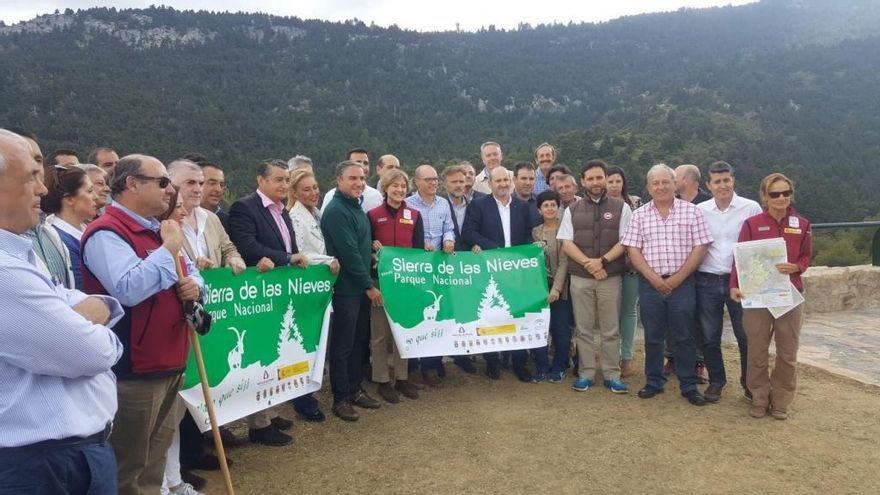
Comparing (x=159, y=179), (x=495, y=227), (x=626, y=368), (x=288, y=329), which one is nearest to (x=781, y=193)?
(x=626, y=368)

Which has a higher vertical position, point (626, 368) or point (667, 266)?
point (667, 266)

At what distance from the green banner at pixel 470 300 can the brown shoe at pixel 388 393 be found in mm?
364

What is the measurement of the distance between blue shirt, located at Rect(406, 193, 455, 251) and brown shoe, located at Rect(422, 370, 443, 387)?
50.4 inches

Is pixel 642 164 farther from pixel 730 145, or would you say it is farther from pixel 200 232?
pixel 200 232

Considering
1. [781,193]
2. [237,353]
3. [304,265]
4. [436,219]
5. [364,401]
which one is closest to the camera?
[237,353]

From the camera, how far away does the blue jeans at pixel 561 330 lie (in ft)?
19.8

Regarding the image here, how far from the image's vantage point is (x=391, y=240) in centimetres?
561

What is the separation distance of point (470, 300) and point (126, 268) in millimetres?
3730

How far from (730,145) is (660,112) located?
17.0m

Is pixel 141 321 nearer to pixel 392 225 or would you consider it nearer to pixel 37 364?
pixel 37 364

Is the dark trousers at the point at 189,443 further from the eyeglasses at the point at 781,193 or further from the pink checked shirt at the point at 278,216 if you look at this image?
the eyeglasses at the point at 781,193

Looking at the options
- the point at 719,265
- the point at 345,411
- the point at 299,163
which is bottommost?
the point at 345,411

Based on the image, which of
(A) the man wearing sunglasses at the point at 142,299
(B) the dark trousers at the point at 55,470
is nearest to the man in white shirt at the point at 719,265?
(A) the man wearing sunglasses at the point at 142,299

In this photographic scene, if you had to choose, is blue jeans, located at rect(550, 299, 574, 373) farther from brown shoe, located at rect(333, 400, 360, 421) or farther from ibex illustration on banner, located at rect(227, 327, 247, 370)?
ibex illustration on banner, located at rect(227, 327, 247, 370)
